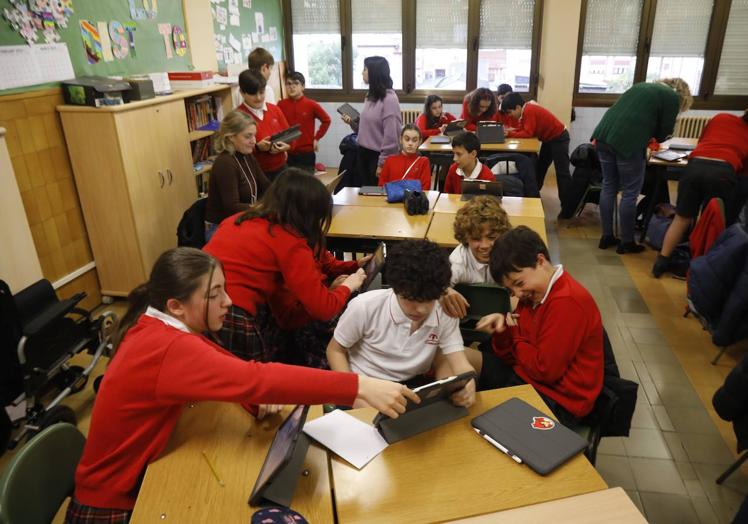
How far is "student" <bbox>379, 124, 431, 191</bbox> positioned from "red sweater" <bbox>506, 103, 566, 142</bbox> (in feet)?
6.24

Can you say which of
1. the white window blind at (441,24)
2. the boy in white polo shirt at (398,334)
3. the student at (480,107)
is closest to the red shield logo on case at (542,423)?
the boy in white polo shirt at (398,334)

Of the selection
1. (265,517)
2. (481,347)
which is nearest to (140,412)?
(265,517)

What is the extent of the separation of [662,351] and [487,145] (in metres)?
2.65

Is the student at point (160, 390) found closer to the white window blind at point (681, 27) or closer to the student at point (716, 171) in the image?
the student at point (716, 171)

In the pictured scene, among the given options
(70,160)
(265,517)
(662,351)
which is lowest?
(662,351)

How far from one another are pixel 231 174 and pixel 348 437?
230 centimetres

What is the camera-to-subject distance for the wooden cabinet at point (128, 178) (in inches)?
142

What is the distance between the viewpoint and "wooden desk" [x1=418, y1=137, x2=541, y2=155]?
522cm

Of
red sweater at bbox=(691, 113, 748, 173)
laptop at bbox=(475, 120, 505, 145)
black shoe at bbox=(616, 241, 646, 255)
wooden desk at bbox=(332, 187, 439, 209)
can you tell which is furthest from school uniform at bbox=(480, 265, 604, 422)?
laptop at bbox=(475, 120, 505, 145)

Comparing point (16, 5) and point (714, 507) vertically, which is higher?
point (16, 5)

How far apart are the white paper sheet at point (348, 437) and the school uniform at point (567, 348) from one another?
2.30 ft

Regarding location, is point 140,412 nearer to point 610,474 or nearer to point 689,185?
point 610,474

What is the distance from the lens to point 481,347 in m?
2.55

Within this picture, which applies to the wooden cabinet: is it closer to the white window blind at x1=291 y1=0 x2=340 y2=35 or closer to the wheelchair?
the wheelchair
